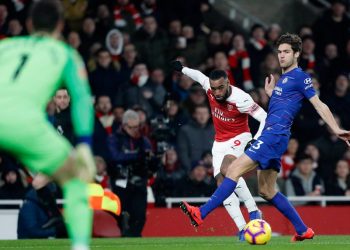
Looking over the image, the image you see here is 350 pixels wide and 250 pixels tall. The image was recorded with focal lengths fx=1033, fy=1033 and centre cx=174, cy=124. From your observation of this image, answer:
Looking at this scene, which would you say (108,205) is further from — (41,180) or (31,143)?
(31,143)

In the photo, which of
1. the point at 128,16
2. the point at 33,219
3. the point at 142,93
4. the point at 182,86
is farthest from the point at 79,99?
the point at 128,16

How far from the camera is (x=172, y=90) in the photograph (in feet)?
56.8

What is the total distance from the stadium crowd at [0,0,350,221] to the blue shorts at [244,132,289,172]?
3.21 m

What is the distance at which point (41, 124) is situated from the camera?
6.75 m

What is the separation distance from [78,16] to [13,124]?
37.2ft

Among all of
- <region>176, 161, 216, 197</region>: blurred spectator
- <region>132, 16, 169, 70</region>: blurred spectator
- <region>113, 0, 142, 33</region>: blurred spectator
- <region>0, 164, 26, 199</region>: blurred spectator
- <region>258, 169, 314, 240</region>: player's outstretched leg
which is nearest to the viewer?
<region>258, 169, 314, 240</region>: player's outstretched leg

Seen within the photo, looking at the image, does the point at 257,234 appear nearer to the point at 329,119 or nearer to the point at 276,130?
the point at 276,130

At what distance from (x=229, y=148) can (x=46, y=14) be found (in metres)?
5.70

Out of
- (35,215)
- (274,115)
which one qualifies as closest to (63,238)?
(35,215)

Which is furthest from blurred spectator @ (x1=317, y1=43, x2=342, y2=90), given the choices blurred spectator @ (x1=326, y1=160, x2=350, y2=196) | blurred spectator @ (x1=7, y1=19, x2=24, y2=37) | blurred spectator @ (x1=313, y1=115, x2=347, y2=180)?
blurred spectator @ (x1=7, y1=19, x2=24, y2=37)

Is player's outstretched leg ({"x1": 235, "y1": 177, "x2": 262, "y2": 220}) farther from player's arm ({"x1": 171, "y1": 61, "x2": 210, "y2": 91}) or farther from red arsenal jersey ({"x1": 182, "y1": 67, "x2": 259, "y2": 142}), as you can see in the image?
player's arm ({"x1": 171, "y1": 61, "x2": 210, "y2": 91})

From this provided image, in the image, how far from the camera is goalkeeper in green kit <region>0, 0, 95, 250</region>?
6.73 m

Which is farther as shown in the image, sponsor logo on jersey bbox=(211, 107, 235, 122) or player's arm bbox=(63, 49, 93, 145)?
sponsor logo on jersey bbox=(211, 107, 235, 122)

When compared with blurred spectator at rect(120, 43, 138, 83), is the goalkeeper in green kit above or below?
above
